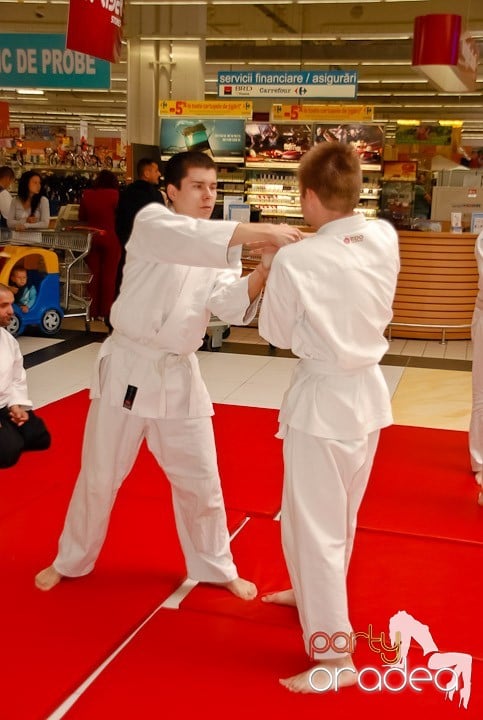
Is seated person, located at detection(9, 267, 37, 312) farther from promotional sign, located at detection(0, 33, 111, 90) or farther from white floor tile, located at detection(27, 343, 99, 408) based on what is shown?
promotional sign, located at detection(0, 33, 111, 90)

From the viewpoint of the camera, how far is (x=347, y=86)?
40.1ft

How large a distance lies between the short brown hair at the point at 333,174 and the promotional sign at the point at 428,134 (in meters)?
19.9

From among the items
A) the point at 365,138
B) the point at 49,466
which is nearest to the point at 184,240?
the point at 49,466

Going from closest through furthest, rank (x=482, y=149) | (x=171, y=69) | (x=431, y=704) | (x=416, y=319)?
(x=431, y=704), (x=416, y=319), (x=171, y=69), (x=482, y=149)

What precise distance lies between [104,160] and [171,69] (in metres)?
2.96

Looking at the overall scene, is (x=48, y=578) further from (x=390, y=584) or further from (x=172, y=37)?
(x=172, y=37)

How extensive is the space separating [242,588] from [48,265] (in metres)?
5.76

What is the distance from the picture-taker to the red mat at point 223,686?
2.29m

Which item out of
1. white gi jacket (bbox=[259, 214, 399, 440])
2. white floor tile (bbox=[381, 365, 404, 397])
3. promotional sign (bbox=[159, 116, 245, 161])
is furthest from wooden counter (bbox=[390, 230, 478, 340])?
white gi jacket (bbox=[259, 214, 399, 440])

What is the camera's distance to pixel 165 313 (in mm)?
2717

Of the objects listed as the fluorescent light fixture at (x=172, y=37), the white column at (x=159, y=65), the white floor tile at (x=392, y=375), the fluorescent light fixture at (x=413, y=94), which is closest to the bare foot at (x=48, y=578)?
the white floor tile at (x=392, y=375)

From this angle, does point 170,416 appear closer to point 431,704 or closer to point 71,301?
point 431,704

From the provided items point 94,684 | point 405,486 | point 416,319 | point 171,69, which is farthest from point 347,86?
point 94,684

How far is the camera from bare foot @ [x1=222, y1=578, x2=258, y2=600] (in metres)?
2.97
